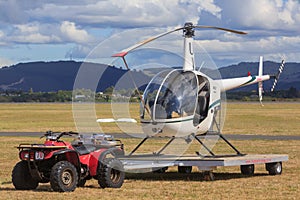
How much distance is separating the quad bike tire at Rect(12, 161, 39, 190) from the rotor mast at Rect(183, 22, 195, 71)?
19.4ft

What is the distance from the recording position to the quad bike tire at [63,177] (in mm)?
15930

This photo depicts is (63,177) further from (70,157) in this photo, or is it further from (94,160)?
(94,160)

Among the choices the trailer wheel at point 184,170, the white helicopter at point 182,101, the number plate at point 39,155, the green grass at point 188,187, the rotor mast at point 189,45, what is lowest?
the green grass at point 188,187

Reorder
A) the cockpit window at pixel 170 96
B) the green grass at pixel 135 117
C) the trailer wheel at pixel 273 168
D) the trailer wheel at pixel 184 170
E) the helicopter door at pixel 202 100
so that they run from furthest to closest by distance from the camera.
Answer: the green grass at pixel 135 117
the trailer wheel at pixel 184 170
the trailer wheel at pixel 273 168
the helicopter door at pixel 202 100
the cockpit window at pixel 170 96

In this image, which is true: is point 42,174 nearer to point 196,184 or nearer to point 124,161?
point 124,161

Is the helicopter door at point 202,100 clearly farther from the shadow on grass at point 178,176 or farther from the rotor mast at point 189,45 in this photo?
the shadow on grass at point 178,176

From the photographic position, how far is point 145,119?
1914 centimetres

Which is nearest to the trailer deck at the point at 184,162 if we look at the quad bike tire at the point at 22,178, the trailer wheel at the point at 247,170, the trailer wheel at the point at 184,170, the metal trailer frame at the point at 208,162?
the metal trailer frame at the point at 208,162

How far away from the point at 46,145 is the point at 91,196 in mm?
1667

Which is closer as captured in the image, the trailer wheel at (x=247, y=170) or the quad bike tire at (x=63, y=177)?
the quad bike tire at (x=63, y=177)

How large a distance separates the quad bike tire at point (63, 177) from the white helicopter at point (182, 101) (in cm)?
333

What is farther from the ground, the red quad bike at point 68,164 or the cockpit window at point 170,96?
the cockpit window at point 170,96

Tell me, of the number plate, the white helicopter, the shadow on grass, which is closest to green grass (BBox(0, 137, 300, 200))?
the shadow on grass

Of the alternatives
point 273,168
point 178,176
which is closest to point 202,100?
point 178,176
